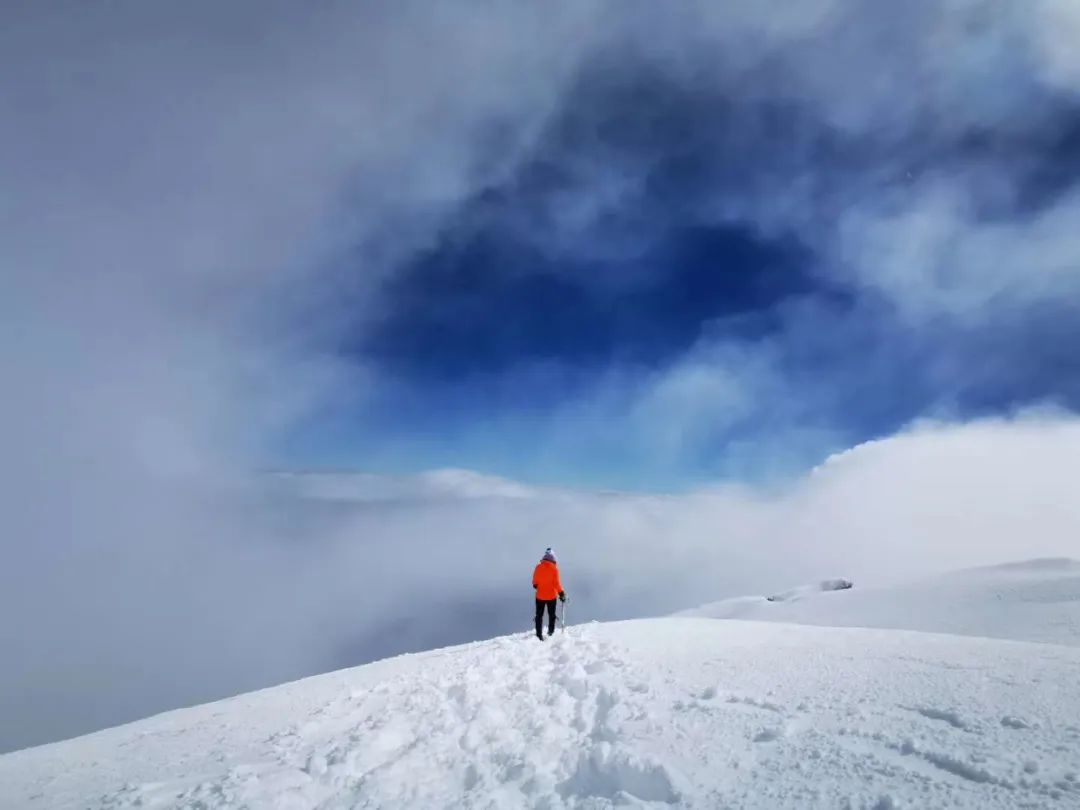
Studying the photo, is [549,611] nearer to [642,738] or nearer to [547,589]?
[547,589]

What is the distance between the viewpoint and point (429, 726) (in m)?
7.63

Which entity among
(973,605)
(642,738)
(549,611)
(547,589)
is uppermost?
(547,589)

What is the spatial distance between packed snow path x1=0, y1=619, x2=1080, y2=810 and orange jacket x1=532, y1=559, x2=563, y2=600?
3015mm

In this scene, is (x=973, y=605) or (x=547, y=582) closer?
(x=547, y=582)

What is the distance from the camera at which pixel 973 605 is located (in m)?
14.5

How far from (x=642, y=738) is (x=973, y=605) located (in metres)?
14.2

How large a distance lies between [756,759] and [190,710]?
12.9m

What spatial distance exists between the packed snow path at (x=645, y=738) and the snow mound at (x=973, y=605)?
14.2 feet

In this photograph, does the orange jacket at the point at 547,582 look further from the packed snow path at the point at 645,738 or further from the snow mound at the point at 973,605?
the snow mound at the point at 973,605

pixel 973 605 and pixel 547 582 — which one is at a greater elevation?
pixel 547 582

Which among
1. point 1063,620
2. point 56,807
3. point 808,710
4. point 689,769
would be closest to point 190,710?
point 56,807

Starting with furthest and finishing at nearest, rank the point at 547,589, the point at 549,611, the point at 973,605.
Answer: the point at 973,605, the point at 549,611, the point at 547,589

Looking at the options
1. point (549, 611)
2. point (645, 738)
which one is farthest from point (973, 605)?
point (645, 738)

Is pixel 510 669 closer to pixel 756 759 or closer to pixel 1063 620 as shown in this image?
pixel 756 759
